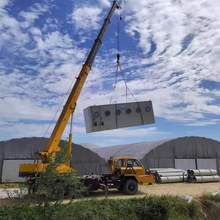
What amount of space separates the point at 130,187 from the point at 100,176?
77.5 inches

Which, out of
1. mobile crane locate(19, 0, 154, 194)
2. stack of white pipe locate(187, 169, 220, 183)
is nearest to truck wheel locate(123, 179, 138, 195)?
mobile crane locate(19, 0, 154, 194)

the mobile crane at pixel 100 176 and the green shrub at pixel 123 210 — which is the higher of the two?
the mobile crane at pixel 100 176

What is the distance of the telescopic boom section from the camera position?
19487 millimetres

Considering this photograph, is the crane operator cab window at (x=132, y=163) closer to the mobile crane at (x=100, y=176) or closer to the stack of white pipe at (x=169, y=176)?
the mobile crane at (x=100, y=176)

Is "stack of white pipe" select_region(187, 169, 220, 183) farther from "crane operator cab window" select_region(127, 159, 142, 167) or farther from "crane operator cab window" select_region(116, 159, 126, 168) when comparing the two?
"crane operator cab window" select_region(116, 159, 126, 168)

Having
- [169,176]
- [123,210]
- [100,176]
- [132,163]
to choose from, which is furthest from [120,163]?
[169,176]

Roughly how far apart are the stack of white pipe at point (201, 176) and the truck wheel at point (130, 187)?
11115 mm

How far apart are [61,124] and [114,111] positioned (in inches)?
200

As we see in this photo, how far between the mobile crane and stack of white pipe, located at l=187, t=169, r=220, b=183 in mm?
10480

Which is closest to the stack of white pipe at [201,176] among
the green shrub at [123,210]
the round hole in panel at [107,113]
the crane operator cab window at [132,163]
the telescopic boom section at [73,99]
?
the crane operator cab window at [132,163]

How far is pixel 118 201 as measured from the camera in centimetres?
1858

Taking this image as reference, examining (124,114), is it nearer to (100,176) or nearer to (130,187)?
(100,176)

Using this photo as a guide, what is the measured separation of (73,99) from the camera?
794 inches

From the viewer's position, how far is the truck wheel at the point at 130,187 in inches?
873
